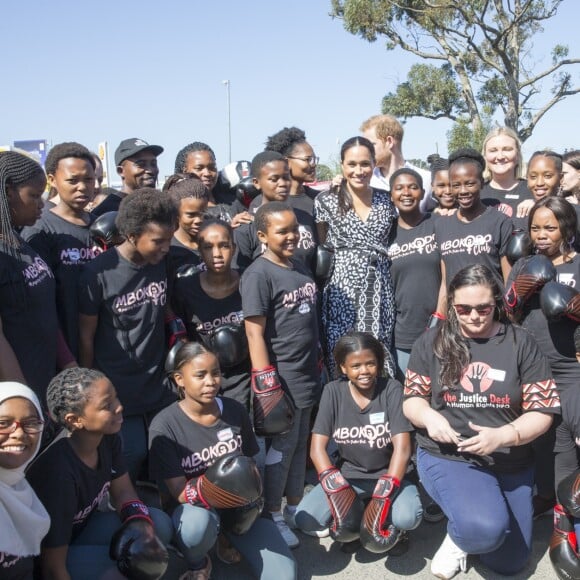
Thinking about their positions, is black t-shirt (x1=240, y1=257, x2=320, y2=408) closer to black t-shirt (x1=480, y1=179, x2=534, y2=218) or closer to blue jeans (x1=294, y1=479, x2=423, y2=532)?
blue jeans (x1=294, y1=479, x2=423, y2=532)

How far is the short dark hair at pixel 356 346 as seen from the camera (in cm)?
367

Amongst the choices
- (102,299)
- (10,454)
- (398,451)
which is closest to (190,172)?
(102,299)

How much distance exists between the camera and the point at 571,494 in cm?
320

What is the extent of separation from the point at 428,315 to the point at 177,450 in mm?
1915

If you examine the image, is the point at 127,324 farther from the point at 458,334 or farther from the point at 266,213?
the point at 458,334

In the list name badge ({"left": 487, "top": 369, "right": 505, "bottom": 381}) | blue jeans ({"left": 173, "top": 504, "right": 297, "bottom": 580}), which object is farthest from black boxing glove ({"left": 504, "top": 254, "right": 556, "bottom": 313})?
blue jeans ({"left": 173, "top": 504, "right": 297, "bottom": 580})

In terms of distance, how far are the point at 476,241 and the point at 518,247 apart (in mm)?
310

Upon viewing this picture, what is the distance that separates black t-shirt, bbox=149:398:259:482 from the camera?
332cm

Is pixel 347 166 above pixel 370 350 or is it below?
above

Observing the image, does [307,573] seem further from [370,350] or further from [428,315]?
[428,315]

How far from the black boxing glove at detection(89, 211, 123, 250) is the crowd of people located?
0.03 ft

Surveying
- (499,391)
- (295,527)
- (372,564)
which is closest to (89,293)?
(295,527)

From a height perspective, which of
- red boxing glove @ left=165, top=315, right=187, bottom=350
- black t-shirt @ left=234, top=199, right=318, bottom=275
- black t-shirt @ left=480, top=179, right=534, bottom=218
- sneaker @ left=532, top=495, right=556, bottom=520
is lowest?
sneaker @ left=532, top=495, right=556, bottom=520

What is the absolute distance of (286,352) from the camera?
3.71 m
